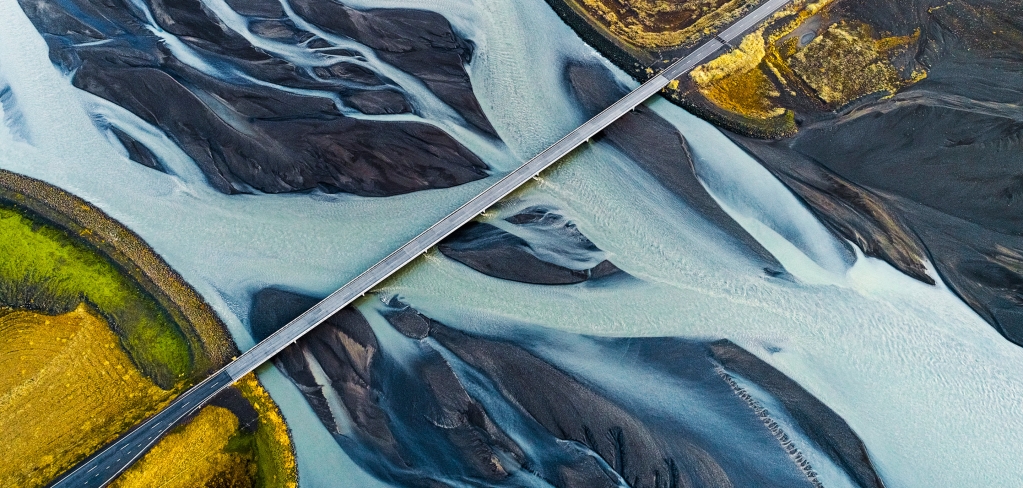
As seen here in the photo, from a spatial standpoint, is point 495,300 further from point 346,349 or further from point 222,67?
point 222,67

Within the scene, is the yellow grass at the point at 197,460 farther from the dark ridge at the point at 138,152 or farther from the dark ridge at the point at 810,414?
the dark ridge at the point at 810,414

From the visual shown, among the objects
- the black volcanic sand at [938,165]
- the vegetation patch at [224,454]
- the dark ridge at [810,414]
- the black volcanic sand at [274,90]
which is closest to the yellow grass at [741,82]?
the black volcanic sand at [938,165]

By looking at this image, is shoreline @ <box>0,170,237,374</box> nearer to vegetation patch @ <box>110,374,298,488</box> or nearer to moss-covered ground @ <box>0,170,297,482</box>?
moss-covered ground @ <box>0,170,297,482</box>

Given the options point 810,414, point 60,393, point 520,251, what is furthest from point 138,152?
point 810,414

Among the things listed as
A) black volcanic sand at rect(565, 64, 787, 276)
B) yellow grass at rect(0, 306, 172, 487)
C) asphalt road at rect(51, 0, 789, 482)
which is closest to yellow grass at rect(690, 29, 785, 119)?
asphalt road at rect(51, 0, 789, 482)

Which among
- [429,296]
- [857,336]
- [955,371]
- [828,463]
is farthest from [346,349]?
[955,371]

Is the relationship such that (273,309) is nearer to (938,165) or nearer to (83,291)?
(83,291)

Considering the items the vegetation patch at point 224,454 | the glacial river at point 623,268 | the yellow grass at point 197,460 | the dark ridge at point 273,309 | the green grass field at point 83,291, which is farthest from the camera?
the dark ridge at point 273,309
